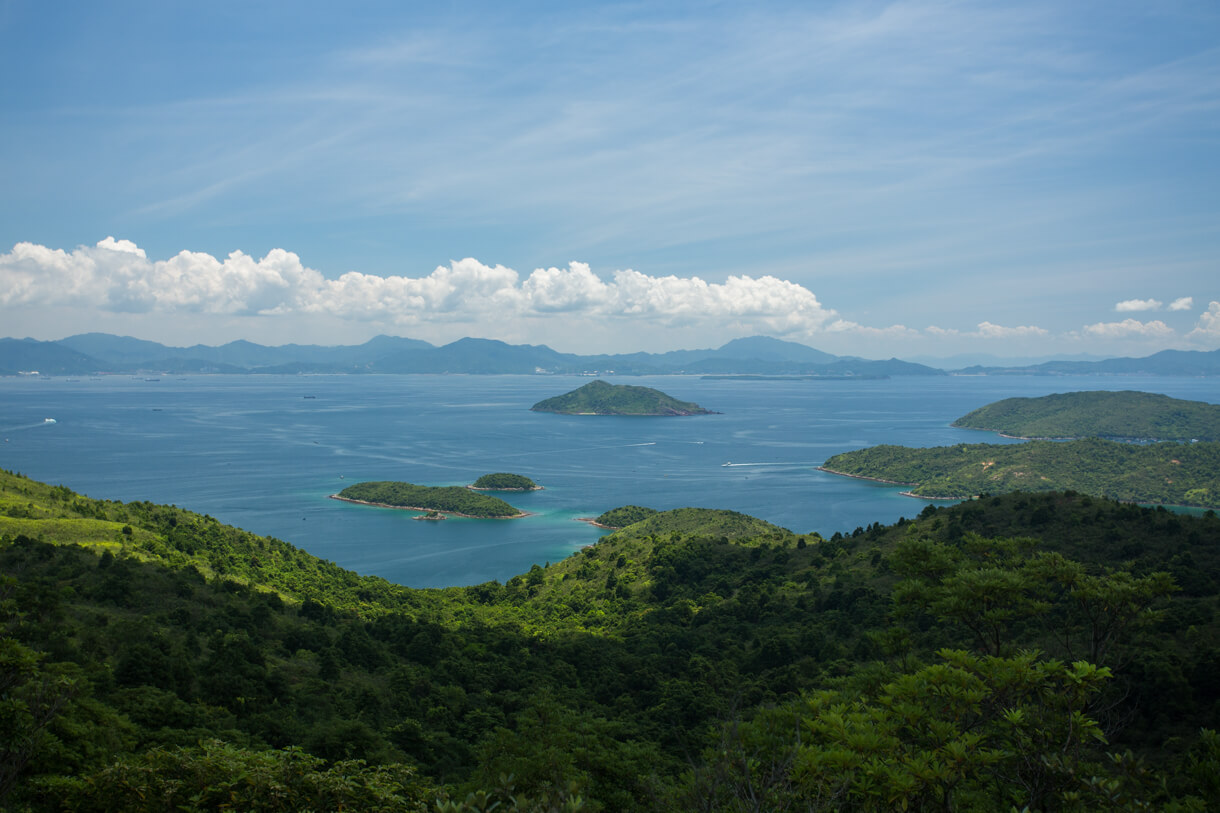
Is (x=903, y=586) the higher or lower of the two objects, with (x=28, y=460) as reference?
higher

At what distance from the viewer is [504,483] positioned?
130m

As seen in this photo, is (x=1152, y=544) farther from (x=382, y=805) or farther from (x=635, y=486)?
(x=635, y=486)

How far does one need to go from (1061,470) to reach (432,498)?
121172mm

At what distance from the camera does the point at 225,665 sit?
23.6 meters

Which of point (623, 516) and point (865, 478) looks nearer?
point (623, 516)

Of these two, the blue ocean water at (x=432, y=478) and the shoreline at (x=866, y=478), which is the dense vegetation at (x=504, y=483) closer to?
the blue ocean water at (x=432, y=478)

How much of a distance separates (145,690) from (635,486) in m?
116

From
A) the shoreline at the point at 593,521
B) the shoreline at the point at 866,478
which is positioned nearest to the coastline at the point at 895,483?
the shoreline at the point at 866,478

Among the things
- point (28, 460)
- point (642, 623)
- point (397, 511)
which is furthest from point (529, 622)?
point (28, 460)

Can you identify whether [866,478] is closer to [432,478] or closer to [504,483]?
[504,483]

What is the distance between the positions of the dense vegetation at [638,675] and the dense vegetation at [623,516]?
1672 inches

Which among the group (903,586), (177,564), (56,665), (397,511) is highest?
(903,586)

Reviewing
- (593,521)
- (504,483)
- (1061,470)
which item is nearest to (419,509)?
(504,483)

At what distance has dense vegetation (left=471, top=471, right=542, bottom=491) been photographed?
5113 inches
